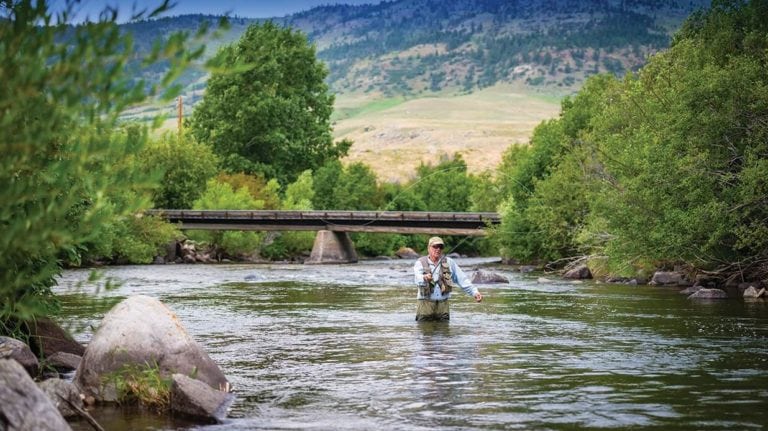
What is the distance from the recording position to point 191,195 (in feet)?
270

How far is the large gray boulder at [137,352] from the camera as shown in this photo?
1487 cm

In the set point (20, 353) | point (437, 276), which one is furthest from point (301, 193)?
point (20, 353)

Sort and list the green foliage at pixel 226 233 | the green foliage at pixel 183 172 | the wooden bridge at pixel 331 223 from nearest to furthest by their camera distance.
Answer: the wooden bridge at pixel 331 223 → the green foliage at pixel 226 233 → the green foliage at pixel 183 172

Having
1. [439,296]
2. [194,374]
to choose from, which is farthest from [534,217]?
[194,374]

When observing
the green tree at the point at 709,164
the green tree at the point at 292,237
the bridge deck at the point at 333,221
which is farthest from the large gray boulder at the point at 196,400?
the green tree at the point at 292,237

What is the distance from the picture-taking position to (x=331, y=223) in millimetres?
76562

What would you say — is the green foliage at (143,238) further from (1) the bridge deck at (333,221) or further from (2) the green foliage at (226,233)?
(2) the green foliage at (226,233)

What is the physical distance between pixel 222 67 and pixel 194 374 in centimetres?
718

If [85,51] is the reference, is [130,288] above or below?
below

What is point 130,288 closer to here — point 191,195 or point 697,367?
point 697,367

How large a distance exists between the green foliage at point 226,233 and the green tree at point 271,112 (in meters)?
13.1

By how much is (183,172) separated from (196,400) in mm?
69452

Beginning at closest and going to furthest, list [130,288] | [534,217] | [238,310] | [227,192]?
[238,310], [130,288], [534,217], [227,192]

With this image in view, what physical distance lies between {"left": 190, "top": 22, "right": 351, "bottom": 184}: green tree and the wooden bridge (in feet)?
65.6
